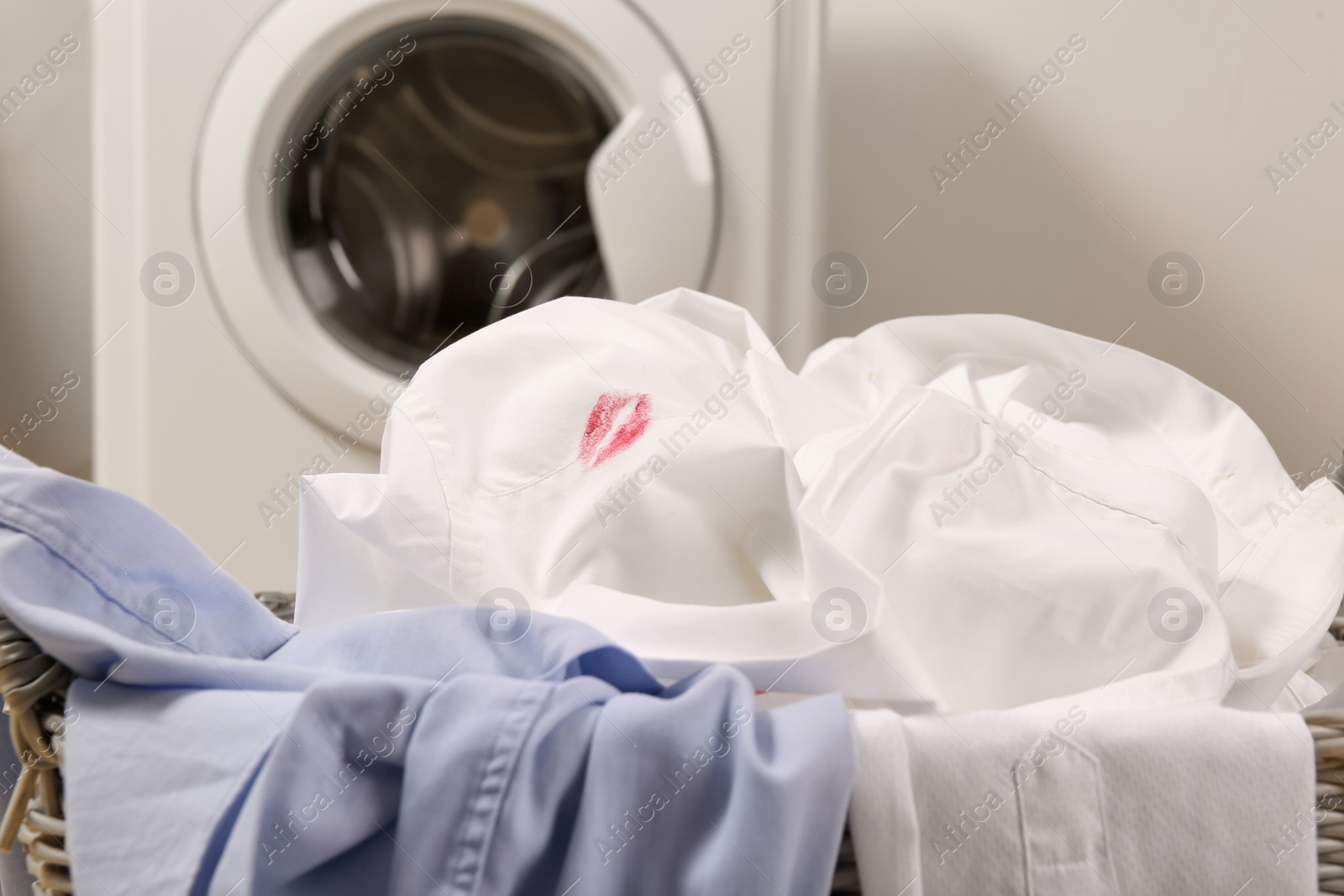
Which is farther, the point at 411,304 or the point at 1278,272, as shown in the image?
the point at 1278,272

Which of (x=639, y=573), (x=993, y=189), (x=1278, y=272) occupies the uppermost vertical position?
(x=1278, y=272)

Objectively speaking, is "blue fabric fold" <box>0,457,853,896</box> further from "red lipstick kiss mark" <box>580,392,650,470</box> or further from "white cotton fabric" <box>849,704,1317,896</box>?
"red lipstick kiss mark" <box>580,392,650,470</box>

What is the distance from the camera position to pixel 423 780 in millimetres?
274

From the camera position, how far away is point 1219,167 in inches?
43.1

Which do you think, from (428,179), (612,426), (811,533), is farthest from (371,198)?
(811,533)

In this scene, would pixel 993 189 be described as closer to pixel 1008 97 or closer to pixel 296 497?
pixel 1008 97

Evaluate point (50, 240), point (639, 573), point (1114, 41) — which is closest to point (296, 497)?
point (639, 573)

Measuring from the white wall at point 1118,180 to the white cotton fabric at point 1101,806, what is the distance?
3.11 ft

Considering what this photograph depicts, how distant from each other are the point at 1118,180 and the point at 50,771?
1150mm

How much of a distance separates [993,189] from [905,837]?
1.03m

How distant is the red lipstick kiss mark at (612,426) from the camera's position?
1.50 feet

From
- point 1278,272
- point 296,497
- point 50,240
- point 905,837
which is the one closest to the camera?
point 905,837

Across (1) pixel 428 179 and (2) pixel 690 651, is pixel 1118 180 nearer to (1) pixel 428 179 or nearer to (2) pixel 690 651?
(1) pixel 428 179

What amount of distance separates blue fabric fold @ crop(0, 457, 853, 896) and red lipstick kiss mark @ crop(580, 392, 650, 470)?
0.17 m
